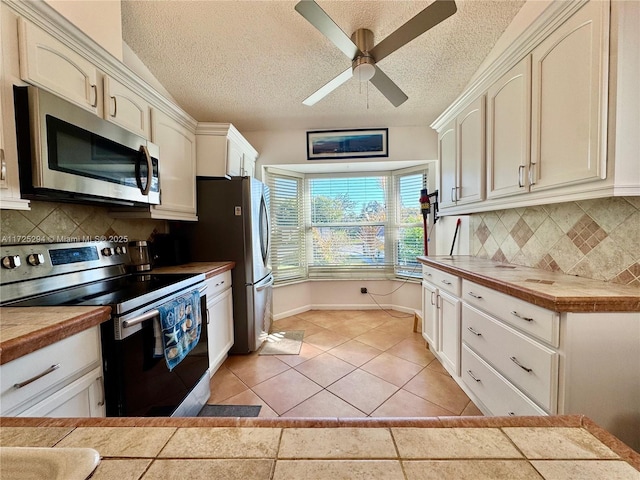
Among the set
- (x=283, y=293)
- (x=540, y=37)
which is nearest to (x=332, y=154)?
(x=283, y=293)

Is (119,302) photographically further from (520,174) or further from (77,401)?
(520,174)

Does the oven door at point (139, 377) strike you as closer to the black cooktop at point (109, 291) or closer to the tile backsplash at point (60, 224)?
the black cooktop at point (109, 291)

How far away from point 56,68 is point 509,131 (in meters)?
2.44

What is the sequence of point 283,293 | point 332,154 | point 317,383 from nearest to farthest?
point 317,383 → point 332,154 → point 283,293

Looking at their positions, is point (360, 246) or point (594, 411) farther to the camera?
point (360, 246)

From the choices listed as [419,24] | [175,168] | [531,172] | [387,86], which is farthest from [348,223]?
[419,24]

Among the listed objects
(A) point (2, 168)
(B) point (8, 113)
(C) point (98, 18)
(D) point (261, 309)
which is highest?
(C) point (98, 18)

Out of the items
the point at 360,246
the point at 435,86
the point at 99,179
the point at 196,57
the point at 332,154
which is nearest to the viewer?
the point at 99,179

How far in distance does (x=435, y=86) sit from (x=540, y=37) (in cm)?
128

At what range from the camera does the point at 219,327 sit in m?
2.23

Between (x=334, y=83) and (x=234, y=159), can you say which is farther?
(x=234, y=159)

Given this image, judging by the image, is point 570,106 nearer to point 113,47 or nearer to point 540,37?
point 540,37

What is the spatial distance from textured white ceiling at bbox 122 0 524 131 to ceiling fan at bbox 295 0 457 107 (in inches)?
15.7

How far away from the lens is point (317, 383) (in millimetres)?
2084
